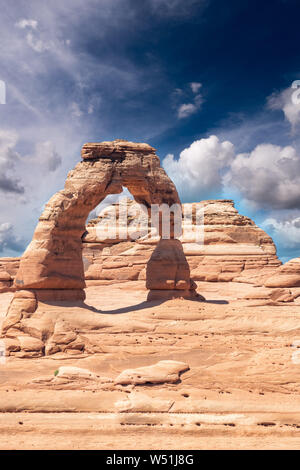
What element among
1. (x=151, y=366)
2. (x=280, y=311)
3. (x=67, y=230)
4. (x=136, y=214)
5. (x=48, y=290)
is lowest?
(x=151, y=366)

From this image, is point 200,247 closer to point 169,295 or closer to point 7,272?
point 7,272

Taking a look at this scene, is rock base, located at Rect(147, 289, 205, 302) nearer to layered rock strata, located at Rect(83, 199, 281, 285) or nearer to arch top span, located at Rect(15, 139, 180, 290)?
arch top span, located at Rect(15, 139, 180, 290)

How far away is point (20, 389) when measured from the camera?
388 inches

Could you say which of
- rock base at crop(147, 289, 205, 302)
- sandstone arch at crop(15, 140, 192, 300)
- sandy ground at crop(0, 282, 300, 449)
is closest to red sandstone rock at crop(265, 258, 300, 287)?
sandy ground at crop(0, 282, 300, 449)

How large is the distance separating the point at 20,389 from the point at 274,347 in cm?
728

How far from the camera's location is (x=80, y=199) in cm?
1371

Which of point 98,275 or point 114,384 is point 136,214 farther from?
point 114,384

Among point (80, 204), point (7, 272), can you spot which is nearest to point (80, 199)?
point (80, 204)

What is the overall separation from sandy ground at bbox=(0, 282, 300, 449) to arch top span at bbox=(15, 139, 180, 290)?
1.28m

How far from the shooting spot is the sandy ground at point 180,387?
8.20 m

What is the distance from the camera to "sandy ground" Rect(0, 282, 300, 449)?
8.20 metres

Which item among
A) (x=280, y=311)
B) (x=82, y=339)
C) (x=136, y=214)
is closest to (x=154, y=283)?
(x=82, y=339)

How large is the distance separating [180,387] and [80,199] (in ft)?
→ 23.8
